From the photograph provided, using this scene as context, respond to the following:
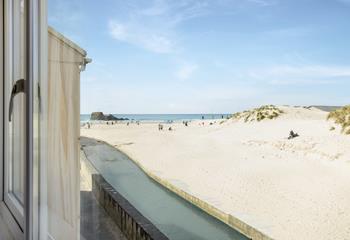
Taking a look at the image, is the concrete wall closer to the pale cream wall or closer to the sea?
the pale cream wall

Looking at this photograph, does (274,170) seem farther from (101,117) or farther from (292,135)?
(101,117)

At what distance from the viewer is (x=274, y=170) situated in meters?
2.14

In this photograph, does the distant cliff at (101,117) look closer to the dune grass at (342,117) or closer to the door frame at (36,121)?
the door frame at (36,121)

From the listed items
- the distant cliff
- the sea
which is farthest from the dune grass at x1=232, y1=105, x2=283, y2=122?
the distant cliff

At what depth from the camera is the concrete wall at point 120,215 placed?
1274 millimetres

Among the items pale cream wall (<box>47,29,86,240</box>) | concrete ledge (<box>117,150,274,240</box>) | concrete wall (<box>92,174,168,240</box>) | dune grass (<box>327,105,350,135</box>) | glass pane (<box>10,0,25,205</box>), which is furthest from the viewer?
concrete ledge (<box>117,150,274,240</box>)

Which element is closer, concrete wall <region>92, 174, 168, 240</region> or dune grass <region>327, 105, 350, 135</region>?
dune grass <region>327, 105, 350, 135</region>

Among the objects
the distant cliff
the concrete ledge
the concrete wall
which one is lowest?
the concrete ledge

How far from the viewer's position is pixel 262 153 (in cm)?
194

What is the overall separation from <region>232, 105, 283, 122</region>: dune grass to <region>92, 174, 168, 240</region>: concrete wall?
0.60 m

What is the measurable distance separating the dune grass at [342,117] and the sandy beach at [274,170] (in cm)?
3

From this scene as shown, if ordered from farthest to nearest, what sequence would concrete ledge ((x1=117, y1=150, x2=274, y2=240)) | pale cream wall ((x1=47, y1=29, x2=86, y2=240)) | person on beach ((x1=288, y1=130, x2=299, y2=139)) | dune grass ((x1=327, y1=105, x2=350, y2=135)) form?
concrete ledge ((x1=117, y1=150, x2=274, y2=240)) → person on beach ((x1=288, y1=130, x2=299, y2=139)) → pale cream wall ((x1=47, y1=29, x2=86, y2=240)) → dune grass ((x1=327, y1=105, x2=350, y2=135))

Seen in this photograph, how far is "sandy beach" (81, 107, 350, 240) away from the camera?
1.31 meters

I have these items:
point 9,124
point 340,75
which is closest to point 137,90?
point 340,75
